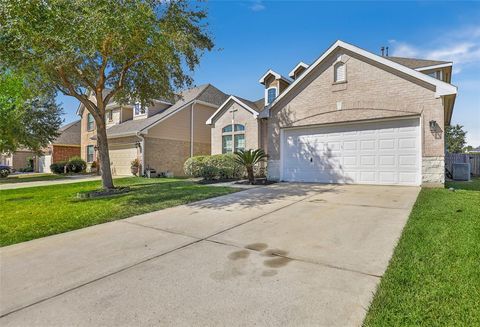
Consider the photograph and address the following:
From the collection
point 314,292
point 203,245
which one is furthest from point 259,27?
point 314,292

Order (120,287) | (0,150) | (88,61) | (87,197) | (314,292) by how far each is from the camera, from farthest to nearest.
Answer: (0,150) < (88,61) < (87,197) < (120,287) < (314,292)

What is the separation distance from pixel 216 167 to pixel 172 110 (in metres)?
8.40

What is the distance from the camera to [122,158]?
65.5 feet

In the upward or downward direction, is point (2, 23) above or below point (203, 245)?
above

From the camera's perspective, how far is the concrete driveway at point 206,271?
93.9 inches

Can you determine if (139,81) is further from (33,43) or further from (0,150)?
(0,150)

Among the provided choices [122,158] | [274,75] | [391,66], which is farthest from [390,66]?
[122,158]

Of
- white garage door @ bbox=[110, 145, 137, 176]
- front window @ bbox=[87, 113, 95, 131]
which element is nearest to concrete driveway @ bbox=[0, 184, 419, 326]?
white garage door @ bbox=[110, 145, 137, 176]

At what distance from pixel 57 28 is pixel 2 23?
5.48 ft

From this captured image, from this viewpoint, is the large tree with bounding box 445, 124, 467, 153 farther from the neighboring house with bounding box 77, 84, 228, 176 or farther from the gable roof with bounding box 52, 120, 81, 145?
the gable roof with bounding box 52, 120, 81, 145

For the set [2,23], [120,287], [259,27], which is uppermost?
[259,27]

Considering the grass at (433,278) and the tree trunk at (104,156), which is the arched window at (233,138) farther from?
the grass at (433,278)

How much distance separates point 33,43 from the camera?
7.33 metres

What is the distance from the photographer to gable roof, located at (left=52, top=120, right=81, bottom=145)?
97.3ft
